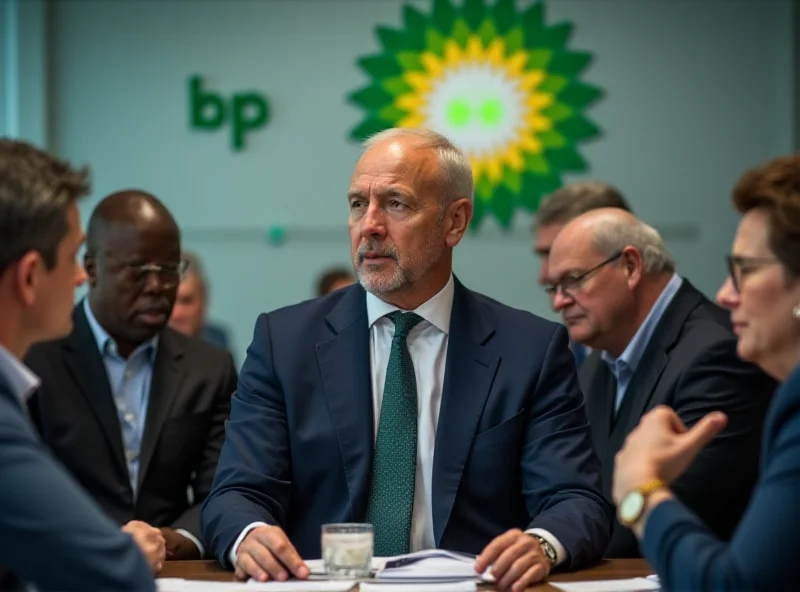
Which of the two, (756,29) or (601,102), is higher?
(756,29)

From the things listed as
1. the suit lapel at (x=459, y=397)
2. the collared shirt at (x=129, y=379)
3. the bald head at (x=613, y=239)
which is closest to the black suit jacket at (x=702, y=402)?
the bald head at (x=613, y=239)

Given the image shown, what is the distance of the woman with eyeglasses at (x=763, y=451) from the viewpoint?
1633 millimetres

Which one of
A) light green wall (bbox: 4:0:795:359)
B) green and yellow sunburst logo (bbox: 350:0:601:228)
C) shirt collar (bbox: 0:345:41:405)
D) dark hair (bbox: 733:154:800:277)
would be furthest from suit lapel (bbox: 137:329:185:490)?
green and yellow sunburst logo (bbox: 350:0:601:228)

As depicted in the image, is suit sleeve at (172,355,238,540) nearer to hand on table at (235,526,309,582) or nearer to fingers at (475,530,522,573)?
hand on table at (235,526,309,582)

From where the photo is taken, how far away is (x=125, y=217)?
133 inches

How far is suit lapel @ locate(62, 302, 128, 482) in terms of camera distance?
316 centimetres

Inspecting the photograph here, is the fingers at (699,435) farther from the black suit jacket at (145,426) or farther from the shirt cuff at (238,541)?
the black suit jacket at (145,426)

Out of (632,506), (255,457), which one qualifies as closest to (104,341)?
(255,457)

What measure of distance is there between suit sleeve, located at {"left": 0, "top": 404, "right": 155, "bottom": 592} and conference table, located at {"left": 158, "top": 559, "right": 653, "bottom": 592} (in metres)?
0.64

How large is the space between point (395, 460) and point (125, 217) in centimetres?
125

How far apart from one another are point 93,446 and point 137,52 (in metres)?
3.68

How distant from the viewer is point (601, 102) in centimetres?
618

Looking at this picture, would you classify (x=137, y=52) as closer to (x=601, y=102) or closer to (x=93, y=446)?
(x=601, y=102)

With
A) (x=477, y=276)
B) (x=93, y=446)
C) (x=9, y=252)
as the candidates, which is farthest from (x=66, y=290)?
(x=477, y=276)
